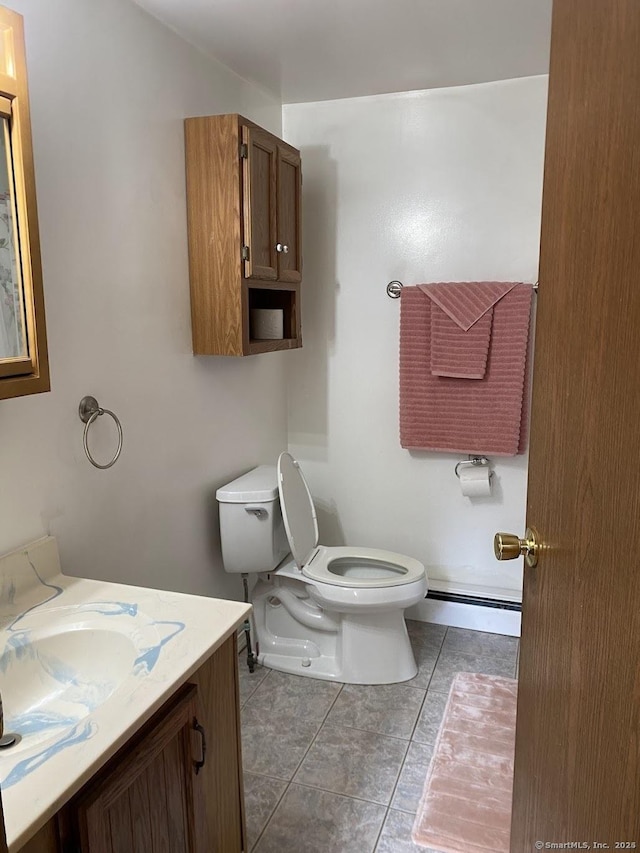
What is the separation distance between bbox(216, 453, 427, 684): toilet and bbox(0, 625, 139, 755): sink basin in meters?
1.05

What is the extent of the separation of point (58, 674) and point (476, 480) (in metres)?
1.90

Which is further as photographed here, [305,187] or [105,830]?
[305,187]

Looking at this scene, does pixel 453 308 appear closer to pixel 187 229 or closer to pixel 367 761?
pixel 187 229

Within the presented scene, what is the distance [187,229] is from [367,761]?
71.4 inches

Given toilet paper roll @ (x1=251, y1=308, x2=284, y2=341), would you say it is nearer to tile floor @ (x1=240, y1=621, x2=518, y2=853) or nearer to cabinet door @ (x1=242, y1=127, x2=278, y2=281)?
cabinet door @ (x1=242, y1=127, x2=278, y2=281)

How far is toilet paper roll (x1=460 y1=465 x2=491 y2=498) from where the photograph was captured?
2.80 metres

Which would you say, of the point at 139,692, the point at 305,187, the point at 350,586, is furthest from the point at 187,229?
the point at 139,692

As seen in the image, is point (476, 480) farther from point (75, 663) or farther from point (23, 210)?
point (23, 210)

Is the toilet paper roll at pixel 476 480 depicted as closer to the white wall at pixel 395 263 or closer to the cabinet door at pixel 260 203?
the white wall at pixel 395 263

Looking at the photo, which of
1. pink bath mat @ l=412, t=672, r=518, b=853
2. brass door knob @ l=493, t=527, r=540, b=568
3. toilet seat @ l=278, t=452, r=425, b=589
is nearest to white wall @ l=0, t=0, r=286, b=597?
toilet seat @ l=278, t=452, r=425, b=589

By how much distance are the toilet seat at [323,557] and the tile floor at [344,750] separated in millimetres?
408

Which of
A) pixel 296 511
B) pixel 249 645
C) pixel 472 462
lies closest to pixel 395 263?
pixel 472 462

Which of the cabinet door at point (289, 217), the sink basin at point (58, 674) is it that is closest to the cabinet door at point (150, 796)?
the sink basin at point (58, 674)

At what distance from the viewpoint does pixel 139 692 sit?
3.76 ft
